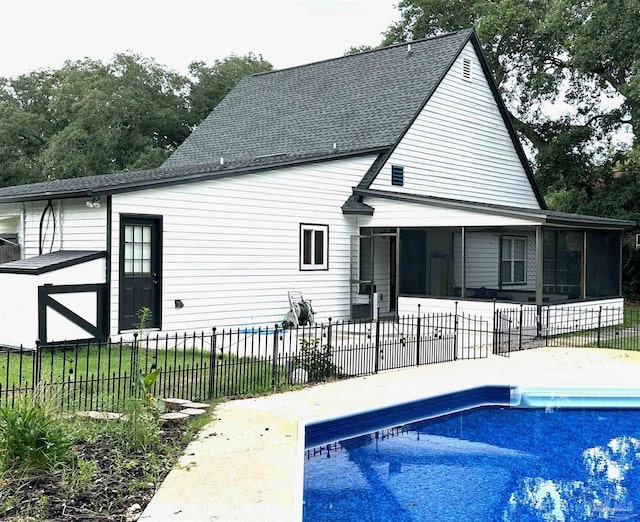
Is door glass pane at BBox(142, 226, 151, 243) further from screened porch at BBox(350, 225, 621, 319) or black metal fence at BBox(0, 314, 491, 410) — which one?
screened porch at BBox(350, 225, 621, 319)

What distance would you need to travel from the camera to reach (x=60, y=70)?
4072 cm

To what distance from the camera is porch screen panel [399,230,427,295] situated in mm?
16562

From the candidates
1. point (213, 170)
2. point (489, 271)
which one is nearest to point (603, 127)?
point (489, 271)

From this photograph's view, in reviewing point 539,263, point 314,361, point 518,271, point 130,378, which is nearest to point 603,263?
point 518,271

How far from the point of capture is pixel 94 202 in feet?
40.0

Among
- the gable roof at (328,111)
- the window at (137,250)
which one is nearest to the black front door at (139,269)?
the window at (137,250)

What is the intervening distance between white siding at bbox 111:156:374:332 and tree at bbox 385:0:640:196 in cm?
1089

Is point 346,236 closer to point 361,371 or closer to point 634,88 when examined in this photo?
point 361,371

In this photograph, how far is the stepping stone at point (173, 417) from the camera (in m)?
7.36

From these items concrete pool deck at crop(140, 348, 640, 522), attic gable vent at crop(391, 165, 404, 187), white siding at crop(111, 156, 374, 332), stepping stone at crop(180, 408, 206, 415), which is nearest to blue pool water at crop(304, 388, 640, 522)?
concrete pool deck at crop(140, 348, 640, 522)

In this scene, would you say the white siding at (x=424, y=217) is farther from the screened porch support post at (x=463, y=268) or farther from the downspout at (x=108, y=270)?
the downspout at (x=108, y=270)

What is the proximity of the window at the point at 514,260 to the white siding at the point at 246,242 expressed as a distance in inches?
156

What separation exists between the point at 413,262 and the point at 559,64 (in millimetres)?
16334

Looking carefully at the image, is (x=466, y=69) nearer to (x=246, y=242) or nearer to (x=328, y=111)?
(x=328, y=111)
